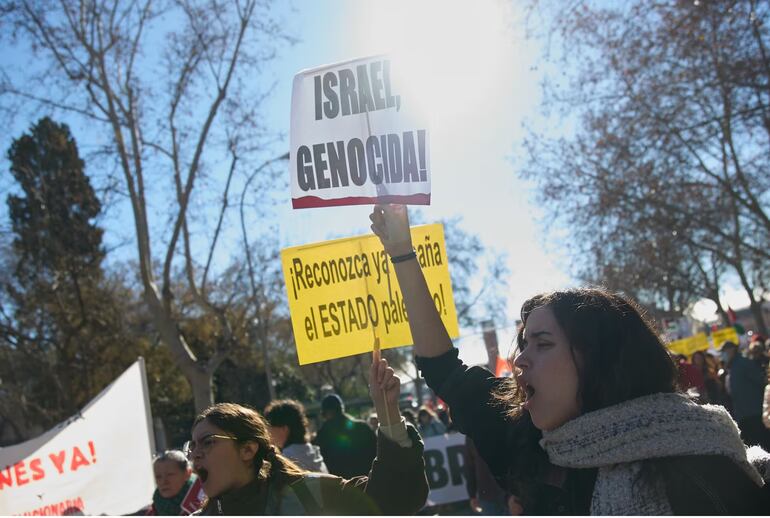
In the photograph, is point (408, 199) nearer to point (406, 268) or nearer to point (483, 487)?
point (406, 268)

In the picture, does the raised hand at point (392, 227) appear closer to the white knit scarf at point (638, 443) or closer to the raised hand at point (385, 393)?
the raised hand at point (385, 393)

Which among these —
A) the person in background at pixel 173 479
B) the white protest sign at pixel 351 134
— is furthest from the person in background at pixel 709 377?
the white protest sign at pixel 351 134

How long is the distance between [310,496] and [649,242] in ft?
50.9

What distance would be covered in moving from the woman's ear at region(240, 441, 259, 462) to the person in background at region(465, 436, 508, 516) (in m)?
2.94

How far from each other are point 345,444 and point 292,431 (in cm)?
107

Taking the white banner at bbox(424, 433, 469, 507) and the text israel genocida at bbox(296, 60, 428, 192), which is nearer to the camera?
the text israel genocida at bbox(296, 60, 428, 192)

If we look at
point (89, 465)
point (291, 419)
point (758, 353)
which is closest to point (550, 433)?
point (291, 419)

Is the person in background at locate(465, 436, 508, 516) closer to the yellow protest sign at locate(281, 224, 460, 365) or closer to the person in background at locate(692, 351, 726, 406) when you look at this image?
the yellow protest sign at locate(281, 224, 460, 365)

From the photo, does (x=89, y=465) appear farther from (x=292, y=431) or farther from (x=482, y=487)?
(x=482, y=487)

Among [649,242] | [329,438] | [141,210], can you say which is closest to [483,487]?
[329,438]

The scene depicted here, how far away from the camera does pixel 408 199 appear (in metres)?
2.97

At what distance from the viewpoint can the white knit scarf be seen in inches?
69.6

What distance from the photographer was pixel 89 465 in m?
6.47

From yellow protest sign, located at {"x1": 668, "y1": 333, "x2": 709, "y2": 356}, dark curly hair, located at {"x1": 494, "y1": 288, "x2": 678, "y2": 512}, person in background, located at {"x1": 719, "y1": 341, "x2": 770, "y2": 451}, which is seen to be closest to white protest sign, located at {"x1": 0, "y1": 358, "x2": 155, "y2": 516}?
dark curly hair, located at {"x1": 494, "y1": 288, "x2": 678, "y2": 512}
